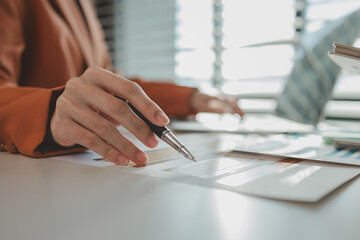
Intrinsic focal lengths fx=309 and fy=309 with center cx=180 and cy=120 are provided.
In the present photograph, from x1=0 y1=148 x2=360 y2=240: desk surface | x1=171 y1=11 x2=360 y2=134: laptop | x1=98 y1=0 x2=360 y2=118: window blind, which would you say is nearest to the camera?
x1=0 y1=148 x2=360 y2=240: desk surface

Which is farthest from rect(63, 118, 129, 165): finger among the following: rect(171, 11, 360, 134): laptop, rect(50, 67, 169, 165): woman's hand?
rect(171, 11, 360, 134): laptop

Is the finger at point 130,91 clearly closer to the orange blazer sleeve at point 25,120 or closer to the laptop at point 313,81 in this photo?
the orange blazer sleeve at point 25,120

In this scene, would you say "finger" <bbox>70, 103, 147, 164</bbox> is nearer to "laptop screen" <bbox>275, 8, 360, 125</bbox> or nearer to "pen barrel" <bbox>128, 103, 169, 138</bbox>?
"pen barrel" <bbox>128, 103, 169, 138</bbox>

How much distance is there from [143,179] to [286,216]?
178mm

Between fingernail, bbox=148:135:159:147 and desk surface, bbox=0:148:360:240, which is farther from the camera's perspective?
fingernail, bbox=148:135:159:147

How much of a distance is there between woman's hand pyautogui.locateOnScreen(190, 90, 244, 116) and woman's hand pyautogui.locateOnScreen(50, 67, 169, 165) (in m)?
0.64

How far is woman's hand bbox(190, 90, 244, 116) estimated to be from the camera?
1086 mm

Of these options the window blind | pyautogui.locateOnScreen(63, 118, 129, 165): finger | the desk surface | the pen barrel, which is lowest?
the desk surface

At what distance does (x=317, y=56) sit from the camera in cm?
103

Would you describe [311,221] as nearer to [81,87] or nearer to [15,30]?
[81,87]

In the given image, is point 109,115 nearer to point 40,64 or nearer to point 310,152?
point 310,152

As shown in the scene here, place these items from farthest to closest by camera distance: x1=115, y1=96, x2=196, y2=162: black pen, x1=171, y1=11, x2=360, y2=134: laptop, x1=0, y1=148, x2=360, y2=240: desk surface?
1. x1=171, y1=11, x2=360, y2=134: laptop
2. x1=115, y1=96, x2=196, y2=162: black pen
3. x1=0, y1=148, x2=360, y2=240: desk surface

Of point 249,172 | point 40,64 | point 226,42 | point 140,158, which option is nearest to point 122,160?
point 140,158

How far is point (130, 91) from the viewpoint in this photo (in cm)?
45
